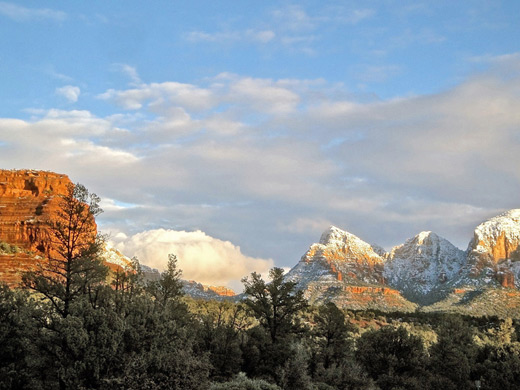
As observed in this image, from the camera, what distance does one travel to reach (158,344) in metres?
30.6

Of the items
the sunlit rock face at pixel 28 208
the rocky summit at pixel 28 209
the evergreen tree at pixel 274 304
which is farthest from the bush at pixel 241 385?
the sunlit rock face at pixel 28 208

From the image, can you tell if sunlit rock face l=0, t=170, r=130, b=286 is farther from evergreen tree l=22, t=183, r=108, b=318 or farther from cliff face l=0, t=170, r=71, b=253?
evergreen tree l=22, t=183, r=108, b=318

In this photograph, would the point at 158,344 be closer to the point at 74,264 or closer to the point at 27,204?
the point at 74,264

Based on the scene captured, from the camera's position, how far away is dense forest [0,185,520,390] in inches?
1115

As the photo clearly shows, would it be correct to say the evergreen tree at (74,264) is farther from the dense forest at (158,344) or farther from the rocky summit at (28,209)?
the rocky summit at (28,209)

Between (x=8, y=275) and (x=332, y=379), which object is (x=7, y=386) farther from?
(x=8, y=275)

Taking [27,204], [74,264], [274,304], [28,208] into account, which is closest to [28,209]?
[28,208]

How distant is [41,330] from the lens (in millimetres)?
29734

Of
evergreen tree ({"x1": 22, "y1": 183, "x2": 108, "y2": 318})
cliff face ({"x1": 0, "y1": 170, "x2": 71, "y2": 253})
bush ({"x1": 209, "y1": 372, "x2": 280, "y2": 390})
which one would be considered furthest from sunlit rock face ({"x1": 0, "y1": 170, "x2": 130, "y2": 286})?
bush ({"x1": 209, "y1": 372, "x2": 280, "y2": 390})

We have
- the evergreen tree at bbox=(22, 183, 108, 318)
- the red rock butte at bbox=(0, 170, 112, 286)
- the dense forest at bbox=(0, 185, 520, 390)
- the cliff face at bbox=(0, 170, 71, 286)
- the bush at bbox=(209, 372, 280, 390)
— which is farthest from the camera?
the cliff face at bbox=(0, 170, 71, 286)

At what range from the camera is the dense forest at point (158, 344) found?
2831 cm

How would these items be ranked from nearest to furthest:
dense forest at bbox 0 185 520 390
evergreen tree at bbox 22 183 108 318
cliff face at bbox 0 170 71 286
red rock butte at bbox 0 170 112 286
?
1. dense forest at bbox 0 185 520 390
2. evergreen tree at bbox 22 183 108 318
3. red rock butte at bbox 0 170 112 286
4. cliff face at bbox 0 170 71 286

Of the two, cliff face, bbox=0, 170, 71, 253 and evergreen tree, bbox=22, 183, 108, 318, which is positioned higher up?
cliff face, bbox=0, 170, 71, 253

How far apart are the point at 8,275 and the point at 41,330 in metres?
41.4
